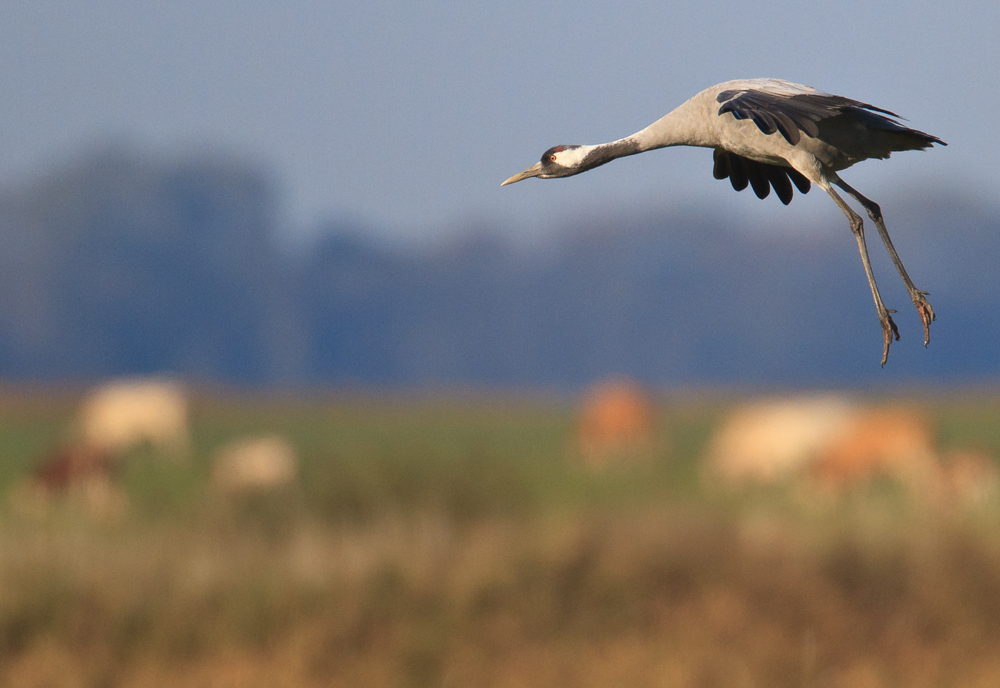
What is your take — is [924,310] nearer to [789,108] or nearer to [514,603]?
[789,108]

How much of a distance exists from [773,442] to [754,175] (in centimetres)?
3037

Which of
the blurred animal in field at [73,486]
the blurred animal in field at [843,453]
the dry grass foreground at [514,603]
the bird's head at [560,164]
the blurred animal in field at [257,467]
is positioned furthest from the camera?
the blurred animal in field at [843,453]

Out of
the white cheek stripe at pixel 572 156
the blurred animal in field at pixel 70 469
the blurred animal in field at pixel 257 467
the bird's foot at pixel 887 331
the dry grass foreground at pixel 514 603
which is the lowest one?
the dry grass foreground at pixel 514 603

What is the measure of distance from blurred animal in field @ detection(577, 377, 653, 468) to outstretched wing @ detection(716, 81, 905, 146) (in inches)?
1368

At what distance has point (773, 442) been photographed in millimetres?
30109

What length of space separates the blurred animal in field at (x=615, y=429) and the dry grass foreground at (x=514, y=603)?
48.4ft

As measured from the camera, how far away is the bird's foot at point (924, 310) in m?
0.67

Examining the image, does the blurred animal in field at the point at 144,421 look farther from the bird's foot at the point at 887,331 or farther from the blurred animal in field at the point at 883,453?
the bird's foot at the point at 887,331

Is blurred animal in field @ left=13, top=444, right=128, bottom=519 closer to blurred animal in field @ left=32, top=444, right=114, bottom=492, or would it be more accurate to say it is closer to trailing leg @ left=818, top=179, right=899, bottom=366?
blurred animal in field @ left=32, top=444, right=114, bottom=492

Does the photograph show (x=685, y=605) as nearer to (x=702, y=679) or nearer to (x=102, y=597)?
(x=702, y=679)

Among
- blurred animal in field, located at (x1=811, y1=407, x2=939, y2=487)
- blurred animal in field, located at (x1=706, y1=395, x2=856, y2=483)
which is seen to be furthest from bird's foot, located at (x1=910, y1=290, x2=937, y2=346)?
blurred animal in field, located at (x1=706, y1=395, x2=856, y2=483)

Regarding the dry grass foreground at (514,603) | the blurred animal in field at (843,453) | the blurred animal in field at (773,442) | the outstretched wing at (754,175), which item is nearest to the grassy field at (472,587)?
the dry grass foreground at (514,603)

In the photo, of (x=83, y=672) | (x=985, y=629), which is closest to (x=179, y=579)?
(x=83, y=672)

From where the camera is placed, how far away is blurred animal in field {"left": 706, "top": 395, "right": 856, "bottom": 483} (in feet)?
97.1
